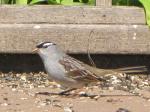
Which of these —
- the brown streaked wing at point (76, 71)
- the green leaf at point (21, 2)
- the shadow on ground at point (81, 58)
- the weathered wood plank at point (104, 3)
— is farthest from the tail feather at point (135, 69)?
the green leaf at point (21, 2)

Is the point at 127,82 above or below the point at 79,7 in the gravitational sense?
below

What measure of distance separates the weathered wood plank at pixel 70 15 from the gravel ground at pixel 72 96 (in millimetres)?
615

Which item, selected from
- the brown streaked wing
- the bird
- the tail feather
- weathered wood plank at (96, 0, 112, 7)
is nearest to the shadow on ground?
the tail feather

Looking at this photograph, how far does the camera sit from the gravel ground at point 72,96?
763 cm

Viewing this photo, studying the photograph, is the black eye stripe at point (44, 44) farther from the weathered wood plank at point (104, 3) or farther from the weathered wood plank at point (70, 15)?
the weathered wood plank at point (104, 3)

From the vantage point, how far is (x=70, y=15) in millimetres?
8961

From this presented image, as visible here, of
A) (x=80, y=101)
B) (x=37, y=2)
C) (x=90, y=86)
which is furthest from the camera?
(x=37, y=2)

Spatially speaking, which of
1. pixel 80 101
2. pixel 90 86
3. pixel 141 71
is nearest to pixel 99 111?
pixel 80 101

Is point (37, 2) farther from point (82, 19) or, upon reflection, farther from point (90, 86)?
point (90, 86)

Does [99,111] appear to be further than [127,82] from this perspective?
No

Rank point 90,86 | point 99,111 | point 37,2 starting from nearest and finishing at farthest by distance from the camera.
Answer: point 99,111 → point 90,86 → point 37,2

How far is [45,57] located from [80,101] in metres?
0.60

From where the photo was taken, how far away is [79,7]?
8.98 metres

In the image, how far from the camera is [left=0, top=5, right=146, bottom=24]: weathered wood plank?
8961mm
